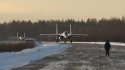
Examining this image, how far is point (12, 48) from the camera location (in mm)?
46281

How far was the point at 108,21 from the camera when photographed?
584 ft

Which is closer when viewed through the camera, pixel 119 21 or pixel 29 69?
pixel 29 69

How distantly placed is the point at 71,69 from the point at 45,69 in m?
1.35

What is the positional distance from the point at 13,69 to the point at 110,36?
10073 cm

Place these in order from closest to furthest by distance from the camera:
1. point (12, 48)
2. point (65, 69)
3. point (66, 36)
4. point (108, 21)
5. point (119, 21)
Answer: point (65, 69), point (12, 48), point (66, 36), point (119, 21), point (108, 21)

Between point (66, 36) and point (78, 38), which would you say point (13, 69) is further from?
point (78, 38)

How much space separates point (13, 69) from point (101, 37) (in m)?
104

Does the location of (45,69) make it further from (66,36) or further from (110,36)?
(110,36)

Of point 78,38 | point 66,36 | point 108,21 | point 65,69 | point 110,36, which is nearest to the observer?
point 65,69

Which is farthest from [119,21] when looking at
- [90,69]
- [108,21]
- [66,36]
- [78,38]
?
[90,69]

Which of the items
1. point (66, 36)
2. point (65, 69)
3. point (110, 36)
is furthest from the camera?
point (110, 36)

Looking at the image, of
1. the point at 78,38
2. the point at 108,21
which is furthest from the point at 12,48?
the point at 108,21

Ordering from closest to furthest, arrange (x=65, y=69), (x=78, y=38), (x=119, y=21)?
(x=65, y=69) < (x=78, y=38) < (x=119, y=21)

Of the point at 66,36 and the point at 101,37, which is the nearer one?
the point at 66,36
